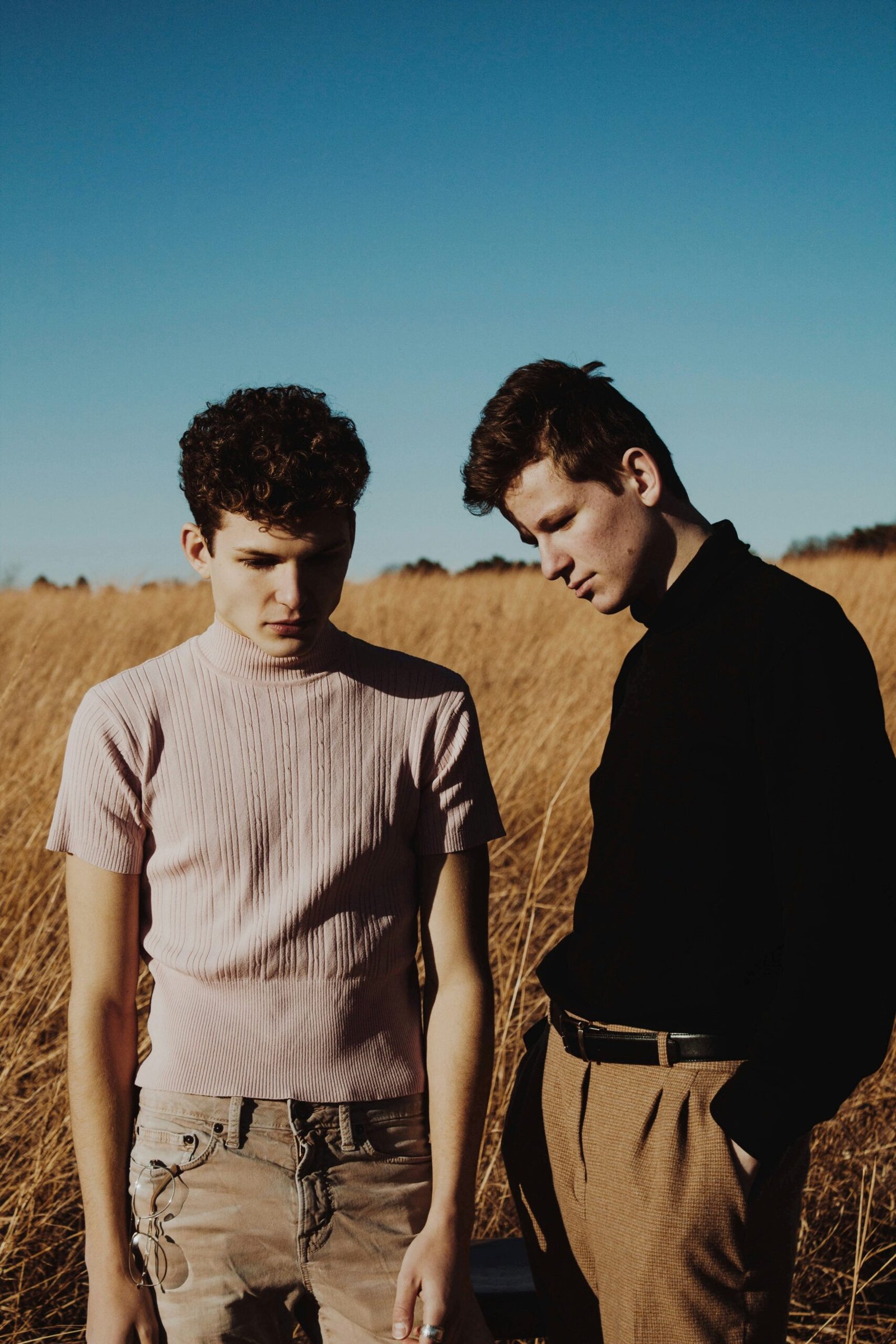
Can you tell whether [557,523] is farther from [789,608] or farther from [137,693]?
[137,693]

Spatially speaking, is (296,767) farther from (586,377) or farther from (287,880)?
(586,377)

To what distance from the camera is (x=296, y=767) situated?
1.37 meters

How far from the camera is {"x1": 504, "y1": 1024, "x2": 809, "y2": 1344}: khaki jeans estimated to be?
1.25m

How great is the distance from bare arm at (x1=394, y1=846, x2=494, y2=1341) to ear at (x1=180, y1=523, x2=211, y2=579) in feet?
1.65

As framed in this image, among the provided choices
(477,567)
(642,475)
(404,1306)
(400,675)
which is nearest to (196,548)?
(400,675)

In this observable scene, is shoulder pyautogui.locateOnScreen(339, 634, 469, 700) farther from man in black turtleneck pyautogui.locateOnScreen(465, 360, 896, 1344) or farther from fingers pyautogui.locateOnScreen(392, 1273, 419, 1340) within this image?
fingers pyautogui.locateOnScreen(392, 1273, 419, 1340)

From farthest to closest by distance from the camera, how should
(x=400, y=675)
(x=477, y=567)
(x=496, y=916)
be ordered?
(x=477, y=567) → (x=496, y=916) → (x=400, y=675)

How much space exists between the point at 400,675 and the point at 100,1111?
668 millimetres

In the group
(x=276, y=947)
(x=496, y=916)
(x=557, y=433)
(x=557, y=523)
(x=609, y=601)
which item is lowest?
(x=496, y=916)

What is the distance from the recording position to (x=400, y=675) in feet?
4.73

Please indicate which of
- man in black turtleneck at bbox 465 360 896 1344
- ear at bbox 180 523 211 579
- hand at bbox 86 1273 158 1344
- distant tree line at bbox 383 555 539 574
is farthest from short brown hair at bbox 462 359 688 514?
distant tree line at bbox 383 555 539 574

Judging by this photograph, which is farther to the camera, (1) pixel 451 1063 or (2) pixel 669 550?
(2) pixel 669 550

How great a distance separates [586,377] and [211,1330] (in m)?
1.34

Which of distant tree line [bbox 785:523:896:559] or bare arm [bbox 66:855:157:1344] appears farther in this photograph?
distant tree line [bbox 785:523:896:559]
